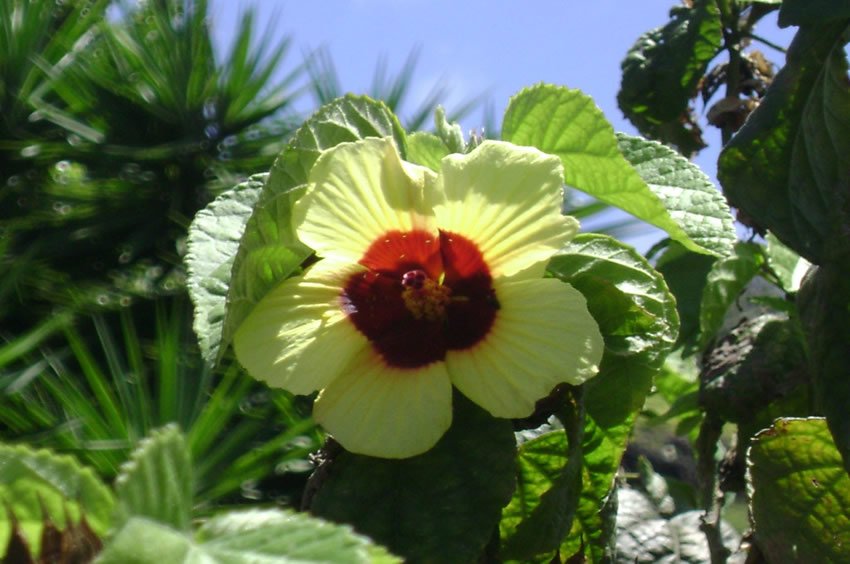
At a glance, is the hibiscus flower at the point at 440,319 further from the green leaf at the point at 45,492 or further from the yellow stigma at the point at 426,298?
the green leaf at the point at 45,492

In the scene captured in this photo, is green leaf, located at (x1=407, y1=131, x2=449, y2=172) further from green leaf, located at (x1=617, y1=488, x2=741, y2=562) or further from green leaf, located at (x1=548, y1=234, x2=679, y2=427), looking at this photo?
green leaf, located at (x1=617, y1=488, x2=741, y2=562)

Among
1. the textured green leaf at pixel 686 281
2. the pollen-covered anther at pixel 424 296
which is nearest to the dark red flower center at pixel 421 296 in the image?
the pollen-covered anther at pixel 424 296

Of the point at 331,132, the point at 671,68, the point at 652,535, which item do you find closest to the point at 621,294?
the point at 331,132

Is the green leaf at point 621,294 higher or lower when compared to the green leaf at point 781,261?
lower

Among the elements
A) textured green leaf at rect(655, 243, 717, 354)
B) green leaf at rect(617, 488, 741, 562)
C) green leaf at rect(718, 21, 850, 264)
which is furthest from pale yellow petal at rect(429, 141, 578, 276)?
textured green leaf at rect(655, 243, 717, 354)

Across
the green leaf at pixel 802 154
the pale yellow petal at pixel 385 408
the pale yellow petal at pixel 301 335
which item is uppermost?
the green leaf at pixel 802 154

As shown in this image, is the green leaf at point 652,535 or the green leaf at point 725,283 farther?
the green leaf at point 725,283

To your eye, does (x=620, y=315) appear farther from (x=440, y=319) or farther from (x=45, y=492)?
(x=45, y=492)
